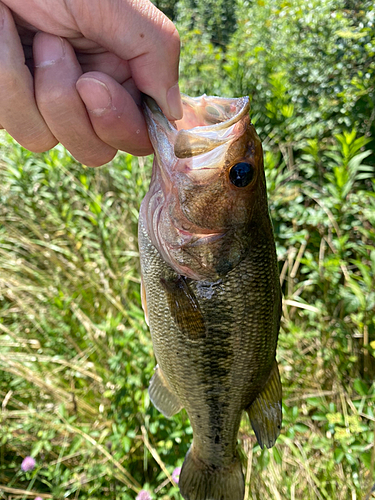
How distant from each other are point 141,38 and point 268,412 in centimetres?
153

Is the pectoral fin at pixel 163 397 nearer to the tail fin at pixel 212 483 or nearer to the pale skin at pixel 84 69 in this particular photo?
the tail fin at pixel 212 483

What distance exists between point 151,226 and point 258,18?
4.82 metres

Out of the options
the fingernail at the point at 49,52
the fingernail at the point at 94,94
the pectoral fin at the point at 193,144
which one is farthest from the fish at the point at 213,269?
the fingernail at the point at 49,52

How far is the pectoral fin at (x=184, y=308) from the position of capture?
4.69 ft

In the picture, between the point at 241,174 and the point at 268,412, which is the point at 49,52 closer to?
the point at 241,174

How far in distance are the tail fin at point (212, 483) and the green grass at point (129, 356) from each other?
0.52 m

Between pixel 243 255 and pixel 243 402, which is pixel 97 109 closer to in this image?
pixel 243 255

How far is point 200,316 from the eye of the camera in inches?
56.7

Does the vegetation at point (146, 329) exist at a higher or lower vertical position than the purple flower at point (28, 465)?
higher

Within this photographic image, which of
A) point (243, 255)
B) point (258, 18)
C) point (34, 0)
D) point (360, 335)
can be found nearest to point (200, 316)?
point (243, 255)

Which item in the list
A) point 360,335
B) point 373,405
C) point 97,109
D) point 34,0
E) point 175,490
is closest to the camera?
point 34,0

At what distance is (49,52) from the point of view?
1.30 meters

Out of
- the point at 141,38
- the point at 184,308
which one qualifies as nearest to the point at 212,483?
the point at 184,308

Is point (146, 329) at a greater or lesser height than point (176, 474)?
greater
